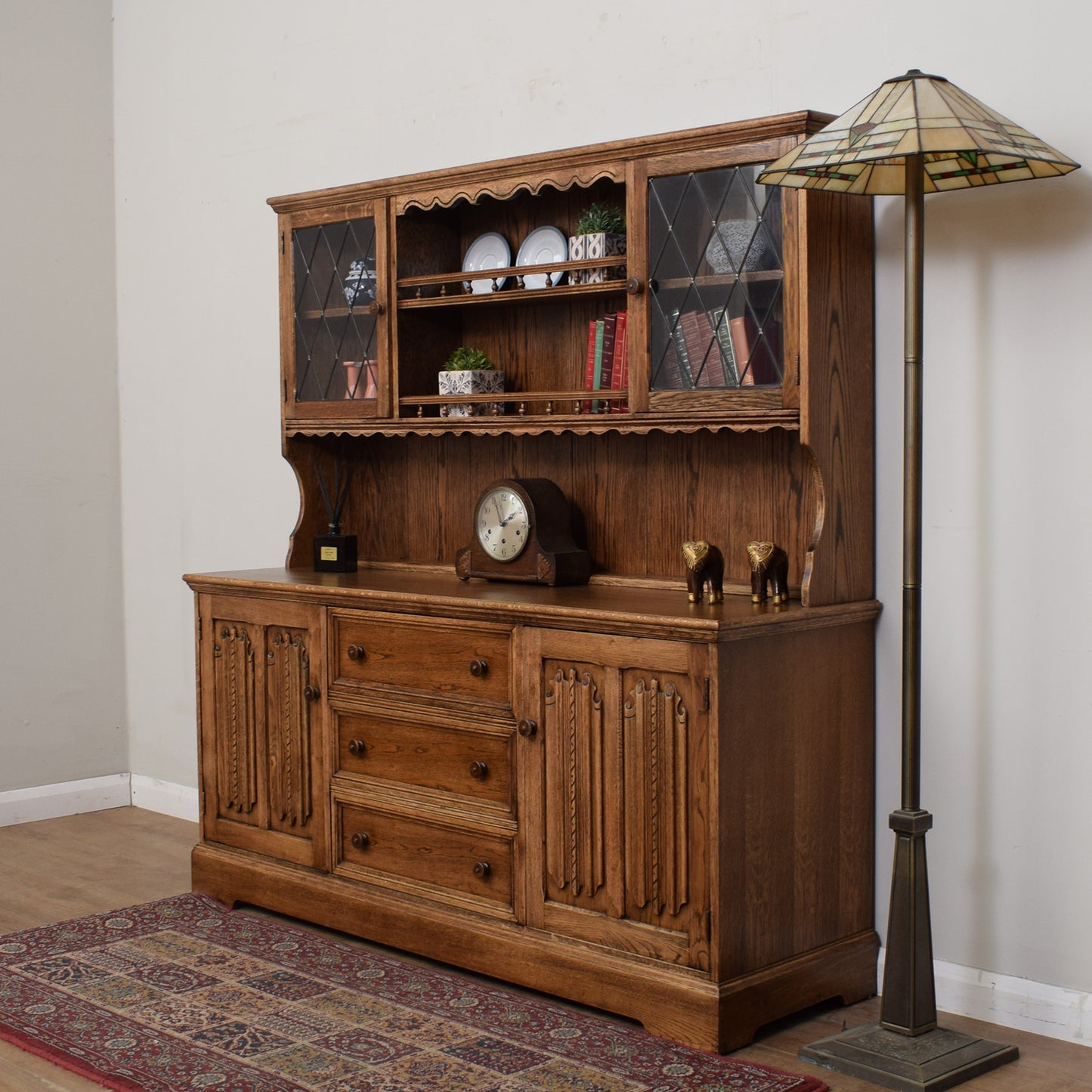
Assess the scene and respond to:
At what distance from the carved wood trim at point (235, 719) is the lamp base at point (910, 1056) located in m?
1.77

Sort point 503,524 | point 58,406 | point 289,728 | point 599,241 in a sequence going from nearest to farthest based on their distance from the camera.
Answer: point 599,241, point 503,524, point 289,728, point 58,406

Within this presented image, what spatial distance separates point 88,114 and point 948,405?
3521mm

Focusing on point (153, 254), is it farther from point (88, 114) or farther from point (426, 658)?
point (426, 658)

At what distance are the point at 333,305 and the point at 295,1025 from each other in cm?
197

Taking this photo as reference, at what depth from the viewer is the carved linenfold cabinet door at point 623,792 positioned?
2920mm

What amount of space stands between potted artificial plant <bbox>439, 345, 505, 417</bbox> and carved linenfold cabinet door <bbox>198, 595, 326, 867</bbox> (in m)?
0.66

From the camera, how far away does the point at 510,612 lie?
324 cm

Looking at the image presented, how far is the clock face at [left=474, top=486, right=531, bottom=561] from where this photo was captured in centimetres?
365

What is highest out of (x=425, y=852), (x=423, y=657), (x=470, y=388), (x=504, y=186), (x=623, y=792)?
(x=504, y=186)

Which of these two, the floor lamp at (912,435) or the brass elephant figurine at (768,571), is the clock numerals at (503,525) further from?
the floor lamp at (912,435)

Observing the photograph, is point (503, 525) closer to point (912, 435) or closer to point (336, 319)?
point (336, 319)

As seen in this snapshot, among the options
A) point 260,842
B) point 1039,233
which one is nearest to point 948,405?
point 1039,233

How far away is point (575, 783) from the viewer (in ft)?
10.3

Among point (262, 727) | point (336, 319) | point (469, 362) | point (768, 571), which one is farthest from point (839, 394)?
point (262, 727)
